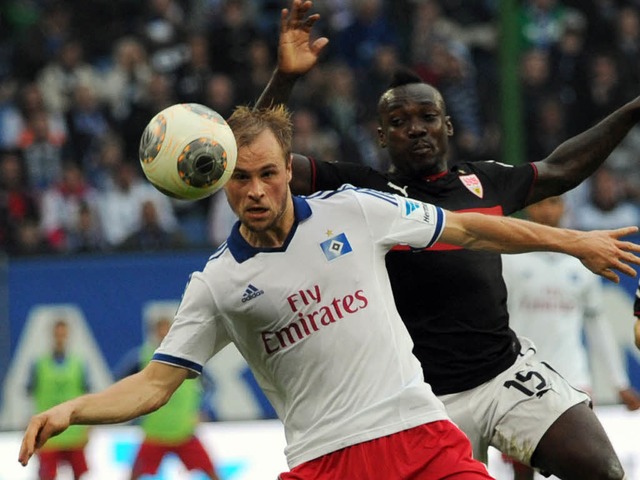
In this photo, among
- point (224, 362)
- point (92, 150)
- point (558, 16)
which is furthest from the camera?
point (558, 16)

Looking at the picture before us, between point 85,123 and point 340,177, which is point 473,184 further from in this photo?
point 85,123

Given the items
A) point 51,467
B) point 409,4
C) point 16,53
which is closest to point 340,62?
point 409,4

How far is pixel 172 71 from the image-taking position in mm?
15562

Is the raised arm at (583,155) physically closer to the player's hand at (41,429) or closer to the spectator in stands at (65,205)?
the player's hand at (41,429)

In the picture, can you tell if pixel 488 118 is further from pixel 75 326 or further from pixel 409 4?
pixel 75 326

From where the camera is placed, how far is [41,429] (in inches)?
183

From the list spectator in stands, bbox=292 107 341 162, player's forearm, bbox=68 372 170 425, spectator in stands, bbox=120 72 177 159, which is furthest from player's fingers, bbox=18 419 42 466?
spectator in stands, bbox=120 72 177 159

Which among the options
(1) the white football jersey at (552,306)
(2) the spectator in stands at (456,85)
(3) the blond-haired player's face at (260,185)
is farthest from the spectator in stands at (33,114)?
(3) the blond-haired player's face at (260,185)

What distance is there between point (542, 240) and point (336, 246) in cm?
73

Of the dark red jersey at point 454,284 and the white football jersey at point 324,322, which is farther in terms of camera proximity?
the dark red jersey at point 454,284

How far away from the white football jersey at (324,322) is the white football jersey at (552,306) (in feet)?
11.7

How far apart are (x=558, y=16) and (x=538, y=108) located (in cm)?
172

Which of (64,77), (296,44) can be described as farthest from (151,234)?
(296,44)

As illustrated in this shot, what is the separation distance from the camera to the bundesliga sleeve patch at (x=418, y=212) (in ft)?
17.0
